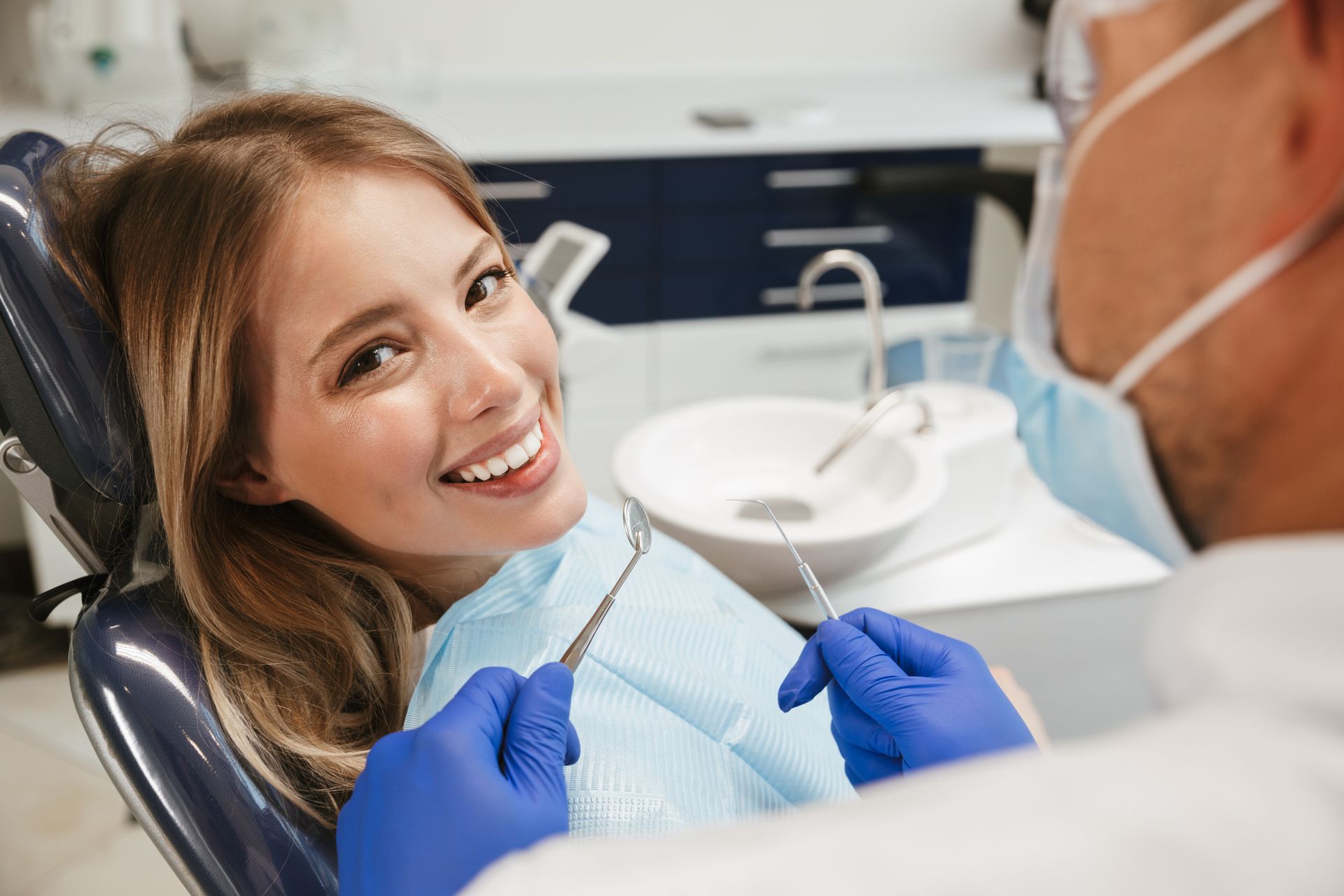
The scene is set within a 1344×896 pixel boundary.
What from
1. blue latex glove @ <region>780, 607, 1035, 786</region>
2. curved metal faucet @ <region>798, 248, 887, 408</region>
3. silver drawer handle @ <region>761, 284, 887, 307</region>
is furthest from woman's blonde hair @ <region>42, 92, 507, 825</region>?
silver drawer handle @ <region>761, 284, 887, 307</region>

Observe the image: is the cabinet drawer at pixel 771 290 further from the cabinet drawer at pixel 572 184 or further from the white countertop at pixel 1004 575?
the white countertop at pixel 1004 575

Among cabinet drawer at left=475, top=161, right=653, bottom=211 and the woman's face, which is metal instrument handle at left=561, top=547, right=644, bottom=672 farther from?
cabinet drawer at left=475, top=161, right=653, bottom=211

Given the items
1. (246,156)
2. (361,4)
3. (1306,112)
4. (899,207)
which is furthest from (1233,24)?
(361,4)

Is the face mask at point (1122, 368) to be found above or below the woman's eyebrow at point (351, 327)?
above

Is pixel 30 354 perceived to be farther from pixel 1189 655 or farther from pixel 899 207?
pixel 899 207

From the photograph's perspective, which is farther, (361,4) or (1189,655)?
(361,4)

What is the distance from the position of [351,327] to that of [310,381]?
0.06 meters

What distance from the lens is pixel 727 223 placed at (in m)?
2.73

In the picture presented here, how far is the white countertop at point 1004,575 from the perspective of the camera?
1293 millimetres

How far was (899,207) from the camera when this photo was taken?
2.85 metres

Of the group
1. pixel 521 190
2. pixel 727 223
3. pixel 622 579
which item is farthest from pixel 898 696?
pixel 727 223

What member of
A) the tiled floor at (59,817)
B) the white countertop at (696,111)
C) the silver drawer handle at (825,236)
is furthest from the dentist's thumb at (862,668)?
the silver drawer handle at (825,236)

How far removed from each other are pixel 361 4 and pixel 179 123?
86.3 inches

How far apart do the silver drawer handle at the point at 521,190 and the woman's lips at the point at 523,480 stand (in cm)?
164
